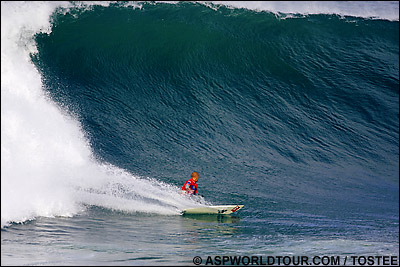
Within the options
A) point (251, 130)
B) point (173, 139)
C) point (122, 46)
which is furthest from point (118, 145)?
point (122, 46)

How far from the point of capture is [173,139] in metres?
9.98

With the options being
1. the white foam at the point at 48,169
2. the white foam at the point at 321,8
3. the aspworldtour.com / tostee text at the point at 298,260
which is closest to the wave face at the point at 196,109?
the white foam at the point at 48,169

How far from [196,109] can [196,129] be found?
79cm

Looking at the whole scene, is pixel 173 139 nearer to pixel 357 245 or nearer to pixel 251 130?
pixel 251 130

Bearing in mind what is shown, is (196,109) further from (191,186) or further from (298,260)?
(298,260)

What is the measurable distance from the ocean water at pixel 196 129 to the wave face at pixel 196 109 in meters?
0.04

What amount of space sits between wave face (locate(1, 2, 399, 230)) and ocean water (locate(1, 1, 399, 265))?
0.04 metres

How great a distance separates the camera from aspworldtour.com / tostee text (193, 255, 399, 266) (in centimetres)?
573

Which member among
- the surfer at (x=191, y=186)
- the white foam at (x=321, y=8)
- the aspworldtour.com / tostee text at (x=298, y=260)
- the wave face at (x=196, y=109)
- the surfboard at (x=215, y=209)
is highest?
the white foam at (x=321, y=8)

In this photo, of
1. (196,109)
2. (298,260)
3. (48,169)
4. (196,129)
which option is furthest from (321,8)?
(298,260)

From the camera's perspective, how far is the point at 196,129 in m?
10.3

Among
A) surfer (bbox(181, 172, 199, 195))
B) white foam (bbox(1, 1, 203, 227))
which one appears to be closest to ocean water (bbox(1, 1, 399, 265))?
white foam (bbox(1, 1, 203, 227))

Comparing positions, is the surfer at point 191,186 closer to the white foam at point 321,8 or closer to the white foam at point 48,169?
the white foam at point 48,169

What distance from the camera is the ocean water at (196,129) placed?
22.0 ft
